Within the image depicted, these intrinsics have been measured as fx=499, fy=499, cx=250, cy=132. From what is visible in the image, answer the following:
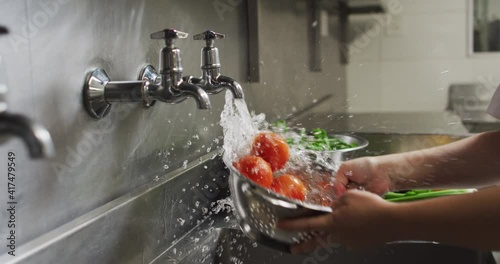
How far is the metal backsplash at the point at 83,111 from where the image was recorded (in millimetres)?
636

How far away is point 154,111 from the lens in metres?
0.94

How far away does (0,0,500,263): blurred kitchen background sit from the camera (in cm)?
66

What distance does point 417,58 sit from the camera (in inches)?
83.6

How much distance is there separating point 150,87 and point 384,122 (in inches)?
57.9

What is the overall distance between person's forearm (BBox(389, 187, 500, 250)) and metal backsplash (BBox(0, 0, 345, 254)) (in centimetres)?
44

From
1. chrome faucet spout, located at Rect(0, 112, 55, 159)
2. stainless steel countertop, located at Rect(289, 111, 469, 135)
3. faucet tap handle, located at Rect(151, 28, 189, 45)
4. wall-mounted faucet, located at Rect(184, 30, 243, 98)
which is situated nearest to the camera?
chrome faucet spout, located at Rect(0, 112, 55, 159)

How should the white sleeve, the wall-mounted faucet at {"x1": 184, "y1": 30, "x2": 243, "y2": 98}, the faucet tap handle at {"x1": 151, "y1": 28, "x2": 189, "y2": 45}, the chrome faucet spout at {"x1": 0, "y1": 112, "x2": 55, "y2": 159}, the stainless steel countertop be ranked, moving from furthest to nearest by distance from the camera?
the stainless steel countertop, the white sleeve, the wall-mounted faucet at {"x1": 184, "y1": 30, "x2": 243, "y2": 98}, the faucet tap handle at {"x1": 151, "y1": 28, "x2": 189, "y2": 45}, the chrome faucet spout at {"x1": 0, "y1": 112, "x2": 55, "y2": 159}

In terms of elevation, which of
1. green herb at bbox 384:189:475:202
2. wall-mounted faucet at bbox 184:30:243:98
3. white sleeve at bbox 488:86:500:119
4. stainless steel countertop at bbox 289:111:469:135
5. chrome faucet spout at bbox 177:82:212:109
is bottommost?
green herb at bbox 384:189:475:202

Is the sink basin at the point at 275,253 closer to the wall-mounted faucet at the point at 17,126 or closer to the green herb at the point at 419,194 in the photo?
the green herb at the point at 419,194

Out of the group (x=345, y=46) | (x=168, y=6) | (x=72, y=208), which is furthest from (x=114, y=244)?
(x=345, y=46)

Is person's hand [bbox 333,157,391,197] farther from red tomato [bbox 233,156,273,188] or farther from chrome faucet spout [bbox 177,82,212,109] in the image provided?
chrome faucet spout [bbox 177,82,212,109]

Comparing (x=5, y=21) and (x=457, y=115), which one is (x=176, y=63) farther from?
(x=457, y=115)

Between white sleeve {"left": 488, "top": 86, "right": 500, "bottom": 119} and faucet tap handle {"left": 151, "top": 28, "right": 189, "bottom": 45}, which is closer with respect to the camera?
faucet tap handle {"left": 151, "top": 28, "right": 189, "bottom": 45}

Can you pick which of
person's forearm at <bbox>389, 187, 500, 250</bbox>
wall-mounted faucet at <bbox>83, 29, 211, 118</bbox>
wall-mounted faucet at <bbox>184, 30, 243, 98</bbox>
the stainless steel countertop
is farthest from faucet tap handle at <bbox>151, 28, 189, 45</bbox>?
the stainless steel countertop
